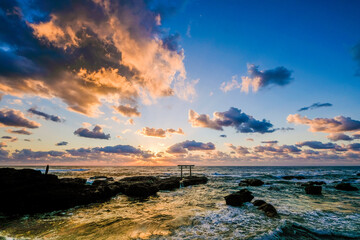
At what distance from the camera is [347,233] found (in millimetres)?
8727

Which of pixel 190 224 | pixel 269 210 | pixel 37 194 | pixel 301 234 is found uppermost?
pixel 37 194

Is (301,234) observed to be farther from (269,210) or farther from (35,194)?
(35,194)

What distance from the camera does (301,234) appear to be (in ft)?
28.6

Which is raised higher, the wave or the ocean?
the wave

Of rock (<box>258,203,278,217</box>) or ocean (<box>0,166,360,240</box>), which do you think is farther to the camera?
rock (<box>258,203,278,217</box>)

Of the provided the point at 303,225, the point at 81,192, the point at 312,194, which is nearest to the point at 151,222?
the point at 303,225

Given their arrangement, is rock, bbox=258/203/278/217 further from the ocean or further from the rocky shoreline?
the rocky shoreline

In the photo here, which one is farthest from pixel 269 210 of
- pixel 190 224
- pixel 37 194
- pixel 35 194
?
pixel 35 194

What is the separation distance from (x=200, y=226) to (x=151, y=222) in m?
3.19

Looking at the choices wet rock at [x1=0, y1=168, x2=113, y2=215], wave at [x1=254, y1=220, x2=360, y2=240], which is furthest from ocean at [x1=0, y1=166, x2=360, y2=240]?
wet rock at [x1=0, y1=168, x2=113, y2=215]

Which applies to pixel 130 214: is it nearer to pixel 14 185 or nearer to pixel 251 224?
pixel 251 224

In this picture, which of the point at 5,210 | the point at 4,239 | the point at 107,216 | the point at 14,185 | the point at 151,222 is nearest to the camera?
the point at 4,239

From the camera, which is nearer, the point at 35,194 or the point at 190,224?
the point at 190,224

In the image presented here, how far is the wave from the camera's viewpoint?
827cm
